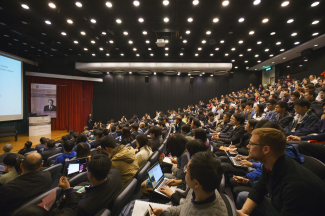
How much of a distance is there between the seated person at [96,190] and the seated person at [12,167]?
3.90ft

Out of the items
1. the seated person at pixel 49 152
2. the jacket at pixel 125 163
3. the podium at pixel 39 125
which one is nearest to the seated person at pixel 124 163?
the jacket at pixel 125 163

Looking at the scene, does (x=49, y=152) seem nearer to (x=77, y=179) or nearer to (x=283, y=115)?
(x=77, y=179)

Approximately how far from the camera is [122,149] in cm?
201

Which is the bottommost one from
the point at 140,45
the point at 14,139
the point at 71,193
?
the point at 14,139

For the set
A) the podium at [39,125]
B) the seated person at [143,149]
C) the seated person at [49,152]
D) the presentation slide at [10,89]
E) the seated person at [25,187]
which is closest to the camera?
the seated person at [25,187]

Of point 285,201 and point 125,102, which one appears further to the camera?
point 125,102

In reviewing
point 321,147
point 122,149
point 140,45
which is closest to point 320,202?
point 321,147

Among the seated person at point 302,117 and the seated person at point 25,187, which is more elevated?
the seated person at point 302,117

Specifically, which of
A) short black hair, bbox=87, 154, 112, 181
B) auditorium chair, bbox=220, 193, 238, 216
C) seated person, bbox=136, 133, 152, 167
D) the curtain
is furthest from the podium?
auditorium chair, bbox=220, 193, 238, 216

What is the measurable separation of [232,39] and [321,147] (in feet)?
22.0

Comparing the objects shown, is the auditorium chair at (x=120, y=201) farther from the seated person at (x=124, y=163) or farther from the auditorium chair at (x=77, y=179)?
the auditorium chair at (x=77, y=179)

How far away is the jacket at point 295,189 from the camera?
873mm

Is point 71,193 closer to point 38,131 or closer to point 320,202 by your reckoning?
point 320,202

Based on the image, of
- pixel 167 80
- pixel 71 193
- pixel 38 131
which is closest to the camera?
pixel 71 193
